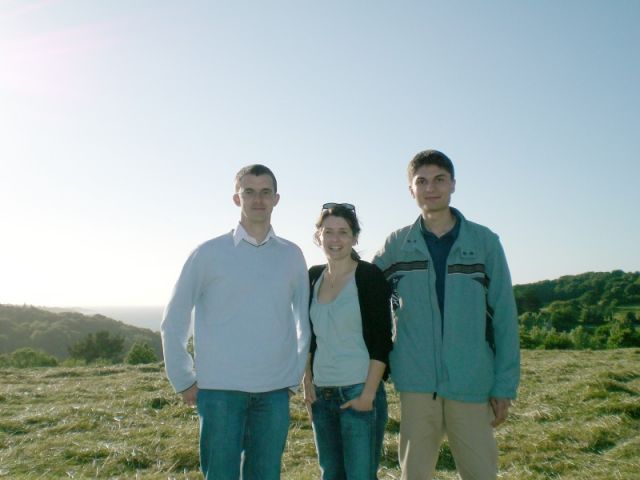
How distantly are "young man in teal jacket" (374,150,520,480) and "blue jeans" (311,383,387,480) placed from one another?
0.35 meters

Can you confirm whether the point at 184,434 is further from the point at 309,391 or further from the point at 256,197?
the point at 256,197

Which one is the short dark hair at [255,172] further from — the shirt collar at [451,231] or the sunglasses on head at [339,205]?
the shirt collar at [451,231]

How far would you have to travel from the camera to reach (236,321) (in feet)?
11.5

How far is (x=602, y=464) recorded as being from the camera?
18.2 feet

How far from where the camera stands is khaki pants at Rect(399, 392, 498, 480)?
3.59m

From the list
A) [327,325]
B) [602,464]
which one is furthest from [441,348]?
[602,464]

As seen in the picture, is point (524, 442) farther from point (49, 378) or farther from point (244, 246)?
point (49, 378)

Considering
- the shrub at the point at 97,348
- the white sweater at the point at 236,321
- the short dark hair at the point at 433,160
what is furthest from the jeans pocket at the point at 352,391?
the shrub at the point at 97,348

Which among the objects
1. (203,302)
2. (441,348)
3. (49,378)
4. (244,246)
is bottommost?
(49,378)

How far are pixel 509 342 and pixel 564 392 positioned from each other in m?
6.80

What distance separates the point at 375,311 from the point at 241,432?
114cm

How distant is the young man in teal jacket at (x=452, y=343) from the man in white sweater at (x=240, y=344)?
0.75m

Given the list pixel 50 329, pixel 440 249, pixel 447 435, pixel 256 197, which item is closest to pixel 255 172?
pixel 256 197

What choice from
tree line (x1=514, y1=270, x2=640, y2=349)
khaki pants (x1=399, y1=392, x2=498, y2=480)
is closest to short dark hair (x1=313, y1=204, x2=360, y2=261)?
khaki pants (x1=399, y1=392, x2=498, y2=480)
